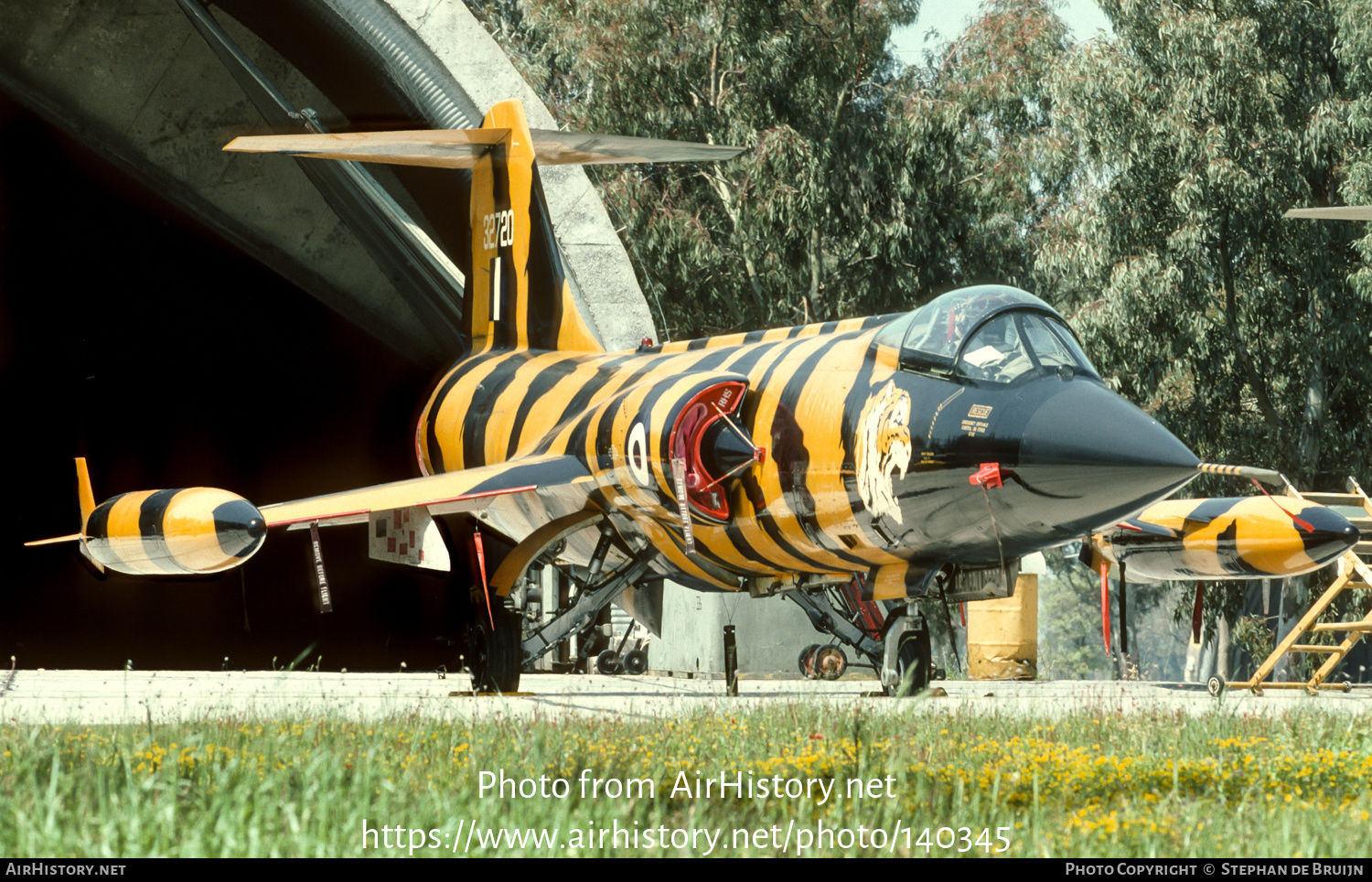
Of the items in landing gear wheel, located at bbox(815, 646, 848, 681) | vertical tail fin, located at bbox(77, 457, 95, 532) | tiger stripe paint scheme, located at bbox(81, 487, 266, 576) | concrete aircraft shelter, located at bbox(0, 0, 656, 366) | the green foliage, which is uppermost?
concrete aircraft shelter, located at bbox(0, 0, 656, 366)

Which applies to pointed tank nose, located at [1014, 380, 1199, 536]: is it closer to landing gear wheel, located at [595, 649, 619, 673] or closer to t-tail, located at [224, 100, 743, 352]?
t-tail, located at [224, 100, 743, 352]

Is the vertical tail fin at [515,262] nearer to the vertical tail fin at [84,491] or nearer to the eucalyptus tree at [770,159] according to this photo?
the vertical tail fin at [84,491]

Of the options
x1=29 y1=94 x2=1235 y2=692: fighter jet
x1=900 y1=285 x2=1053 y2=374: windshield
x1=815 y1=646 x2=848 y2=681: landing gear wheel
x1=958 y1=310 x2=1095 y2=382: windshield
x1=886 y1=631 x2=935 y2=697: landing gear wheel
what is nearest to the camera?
x1=29 y1=94 x2=1235 y2=692: fighter jet

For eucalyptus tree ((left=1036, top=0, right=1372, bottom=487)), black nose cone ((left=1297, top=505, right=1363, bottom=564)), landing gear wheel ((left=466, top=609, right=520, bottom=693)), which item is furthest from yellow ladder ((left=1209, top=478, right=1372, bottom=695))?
eucalyptus tree ((left=1036, top=0, right=1372, bottom=487))

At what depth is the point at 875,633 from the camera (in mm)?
11992

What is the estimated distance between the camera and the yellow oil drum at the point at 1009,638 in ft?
62.2

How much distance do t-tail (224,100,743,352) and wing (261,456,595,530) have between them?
11.2ft

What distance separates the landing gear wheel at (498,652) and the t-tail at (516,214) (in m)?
3.71

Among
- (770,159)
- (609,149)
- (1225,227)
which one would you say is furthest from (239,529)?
(1225,227)

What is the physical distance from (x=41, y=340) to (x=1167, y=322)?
→ 20513 millimetres

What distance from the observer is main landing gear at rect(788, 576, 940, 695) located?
10500 mm

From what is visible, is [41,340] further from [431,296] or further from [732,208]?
[732,208]

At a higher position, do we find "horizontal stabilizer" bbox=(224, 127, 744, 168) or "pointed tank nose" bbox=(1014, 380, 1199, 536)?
"horizontal stabilizer" bbox=(224, 127, 744, 168)

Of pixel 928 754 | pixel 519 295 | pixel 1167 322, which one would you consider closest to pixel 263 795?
pixel 928 754
